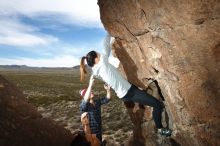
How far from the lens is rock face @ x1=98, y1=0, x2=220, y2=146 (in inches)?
454

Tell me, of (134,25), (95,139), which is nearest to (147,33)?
(134,25)

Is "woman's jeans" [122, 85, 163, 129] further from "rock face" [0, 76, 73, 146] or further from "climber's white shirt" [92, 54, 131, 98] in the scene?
"rock face" [0, 76, 73, 146]

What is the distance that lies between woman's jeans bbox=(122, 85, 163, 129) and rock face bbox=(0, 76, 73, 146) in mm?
4080

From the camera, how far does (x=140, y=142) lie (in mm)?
17328

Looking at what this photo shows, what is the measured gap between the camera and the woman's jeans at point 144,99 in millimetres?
12375

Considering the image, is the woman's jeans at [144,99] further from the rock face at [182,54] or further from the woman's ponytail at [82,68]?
the woman's ponytail at [82,68]

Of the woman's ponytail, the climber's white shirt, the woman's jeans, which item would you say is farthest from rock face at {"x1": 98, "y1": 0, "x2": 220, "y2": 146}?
the woman's ponytail

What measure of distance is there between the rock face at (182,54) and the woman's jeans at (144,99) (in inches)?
20.0

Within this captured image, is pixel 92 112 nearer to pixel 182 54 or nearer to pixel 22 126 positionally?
pixel 22 126

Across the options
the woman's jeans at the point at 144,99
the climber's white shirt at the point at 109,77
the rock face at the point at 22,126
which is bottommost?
the rock face at the point at 22,126

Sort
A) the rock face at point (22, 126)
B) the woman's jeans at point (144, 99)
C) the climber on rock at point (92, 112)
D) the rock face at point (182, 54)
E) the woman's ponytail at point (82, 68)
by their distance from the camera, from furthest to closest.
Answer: the climber on rock at point (92, 112) → the rock face at point (22, 126) → the woman's jeans at point (144, 99) → the woman's ponytail at point (82, 68) → the rock face at point (182, 54)

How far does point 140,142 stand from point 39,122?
5531 mm

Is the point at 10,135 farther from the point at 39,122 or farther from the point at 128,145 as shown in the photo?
the point at 128,145

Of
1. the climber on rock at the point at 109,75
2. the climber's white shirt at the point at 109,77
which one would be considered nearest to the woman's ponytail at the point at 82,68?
the climber on rock at the point at 109,75
